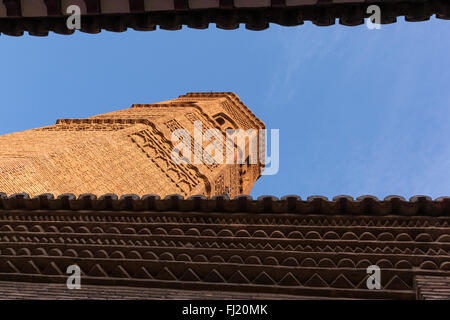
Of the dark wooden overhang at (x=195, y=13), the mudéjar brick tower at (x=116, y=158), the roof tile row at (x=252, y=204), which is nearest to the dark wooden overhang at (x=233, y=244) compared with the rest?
the roof tile row at (x=252, y=204)

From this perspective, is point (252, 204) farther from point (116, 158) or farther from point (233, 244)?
point (116, 158)

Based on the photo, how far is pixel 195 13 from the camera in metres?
5.39

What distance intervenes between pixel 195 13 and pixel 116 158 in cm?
762

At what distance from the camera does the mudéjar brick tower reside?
10.2 m

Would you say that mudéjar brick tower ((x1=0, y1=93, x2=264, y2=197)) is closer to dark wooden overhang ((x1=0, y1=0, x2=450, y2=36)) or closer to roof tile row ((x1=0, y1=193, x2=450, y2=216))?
roof tile row ((x1=0, y1=193, x2=450, y2=216))

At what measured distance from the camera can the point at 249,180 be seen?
21984 millimetres

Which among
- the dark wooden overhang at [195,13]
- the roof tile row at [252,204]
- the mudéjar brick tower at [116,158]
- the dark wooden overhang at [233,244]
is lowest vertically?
the dark wooden overhang at [233,244]

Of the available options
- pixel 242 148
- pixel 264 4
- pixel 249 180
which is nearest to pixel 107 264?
pixel 264 4

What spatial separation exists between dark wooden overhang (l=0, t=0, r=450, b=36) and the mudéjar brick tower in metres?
4.00

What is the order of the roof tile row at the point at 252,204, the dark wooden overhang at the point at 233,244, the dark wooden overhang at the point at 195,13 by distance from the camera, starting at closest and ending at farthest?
the dark wooden overhang at the point at 233,244
the dark wooden overhang at the point at 195,13
the roof tile row at the point at 252,204

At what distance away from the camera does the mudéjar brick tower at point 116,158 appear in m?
10.2

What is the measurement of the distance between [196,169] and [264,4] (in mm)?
10640

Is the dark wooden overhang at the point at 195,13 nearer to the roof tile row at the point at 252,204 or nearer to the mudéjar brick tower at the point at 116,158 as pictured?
the roof tile row at the point at 252,204

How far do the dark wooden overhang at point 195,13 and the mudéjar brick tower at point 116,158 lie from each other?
4.00m
